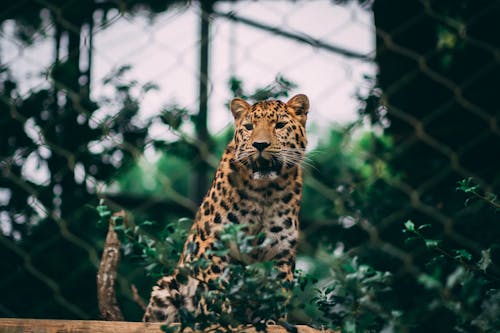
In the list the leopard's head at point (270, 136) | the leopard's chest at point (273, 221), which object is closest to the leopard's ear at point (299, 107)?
the leopard's head at point (270, 136)

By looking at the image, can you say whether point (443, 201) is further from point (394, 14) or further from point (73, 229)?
point (73, 229)

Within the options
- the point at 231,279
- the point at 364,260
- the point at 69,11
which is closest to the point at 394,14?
the point at 364,260

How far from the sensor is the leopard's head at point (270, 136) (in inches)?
57.9

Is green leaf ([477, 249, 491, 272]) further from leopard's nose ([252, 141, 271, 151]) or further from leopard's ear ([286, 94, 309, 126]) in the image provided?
leopard's ear ([286, 94, 309, 126])

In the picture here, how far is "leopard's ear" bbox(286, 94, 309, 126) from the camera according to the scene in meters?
1.61

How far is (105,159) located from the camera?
2.05 meters

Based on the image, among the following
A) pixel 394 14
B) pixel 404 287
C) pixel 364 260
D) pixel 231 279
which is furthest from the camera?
pixel 394 14

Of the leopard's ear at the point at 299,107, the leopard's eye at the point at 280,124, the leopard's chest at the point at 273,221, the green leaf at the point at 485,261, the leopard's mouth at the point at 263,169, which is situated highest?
the leopard's ear at the point at 299,107

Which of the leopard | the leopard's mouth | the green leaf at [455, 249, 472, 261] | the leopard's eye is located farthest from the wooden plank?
the leopard's eye

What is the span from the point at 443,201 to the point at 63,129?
1.10 meters

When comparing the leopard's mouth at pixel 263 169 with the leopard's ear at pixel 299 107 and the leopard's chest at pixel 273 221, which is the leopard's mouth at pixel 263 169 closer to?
the leopard's chest at pixel 273 221

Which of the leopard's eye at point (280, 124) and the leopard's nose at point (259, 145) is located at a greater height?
the leopard's eye at point (280, 124)

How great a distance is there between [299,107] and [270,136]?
16cm

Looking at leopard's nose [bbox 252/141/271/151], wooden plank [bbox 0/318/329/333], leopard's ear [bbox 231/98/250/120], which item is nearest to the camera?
wooden plank [bbox 0/318/329/333]
